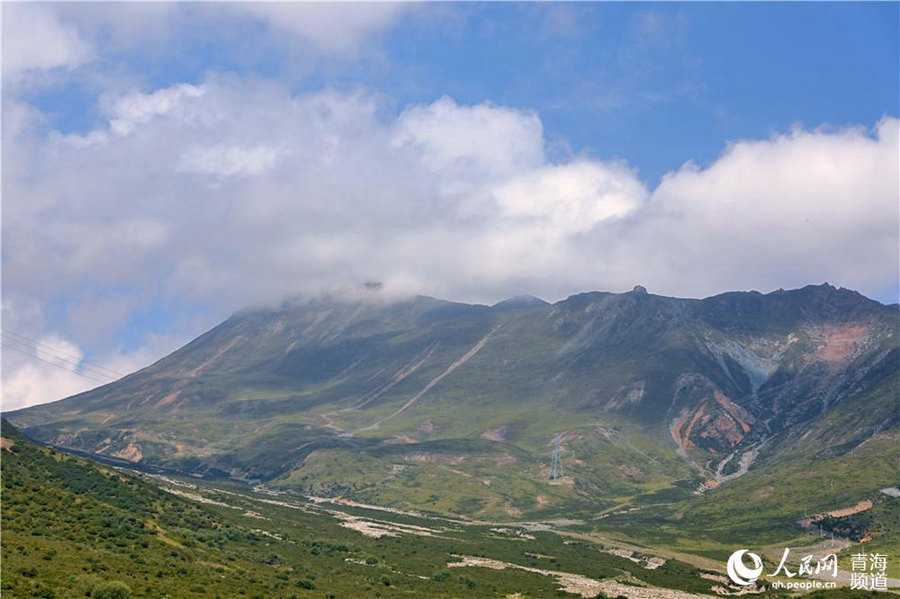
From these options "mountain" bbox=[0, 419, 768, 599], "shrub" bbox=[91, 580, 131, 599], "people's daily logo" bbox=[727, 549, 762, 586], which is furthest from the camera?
"people's daily logo" bbox=[727, 549, 762, 586]

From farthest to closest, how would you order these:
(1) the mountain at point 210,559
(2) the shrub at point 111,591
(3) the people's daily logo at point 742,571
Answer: (3) the people's daily logo at point 742,571 → (1) the mountain at point 210,559 → (2) the shrub at point 111,591

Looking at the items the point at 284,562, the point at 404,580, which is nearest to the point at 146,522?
the point at 284,562

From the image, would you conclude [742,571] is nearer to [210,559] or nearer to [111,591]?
[210,559]

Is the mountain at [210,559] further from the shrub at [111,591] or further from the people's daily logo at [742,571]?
the people's daily logo at [742,571]

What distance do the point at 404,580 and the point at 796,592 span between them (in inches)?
2487

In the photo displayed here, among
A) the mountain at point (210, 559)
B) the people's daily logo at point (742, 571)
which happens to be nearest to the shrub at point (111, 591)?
the mountain at point (210, 559)

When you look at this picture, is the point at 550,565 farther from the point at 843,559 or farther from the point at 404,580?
the point at 843,559

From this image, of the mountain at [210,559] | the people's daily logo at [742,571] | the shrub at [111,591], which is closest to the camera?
the shrub at [111,591]

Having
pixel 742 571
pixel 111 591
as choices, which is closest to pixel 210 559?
pixel 111 591

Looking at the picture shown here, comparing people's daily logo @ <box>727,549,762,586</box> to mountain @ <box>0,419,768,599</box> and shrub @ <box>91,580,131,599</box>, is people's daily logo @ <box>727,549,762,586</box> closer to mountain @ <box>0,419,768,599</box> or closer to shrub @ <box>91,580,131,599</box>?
mountain @ <box>0,419,768,599</box>

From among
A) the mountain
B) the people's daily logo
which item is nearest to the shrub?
the mountain

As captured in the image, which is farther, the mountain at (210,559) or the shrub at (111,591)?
the mountain at (210,559)

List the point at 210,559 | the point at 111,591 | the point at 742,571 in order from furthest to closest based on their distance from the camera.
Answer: the point at 742,571, the point at 210,559, the point at 111,591

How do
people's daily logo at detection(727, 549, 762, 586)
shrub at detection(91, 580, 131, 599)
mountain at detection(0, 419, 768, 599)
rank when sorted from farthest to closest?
people's daily logo at detection(727, 549, 762, 586) < mountain at detection(0, 419, 768, 599) < shrub at detection(91, 580, 131, 599)
